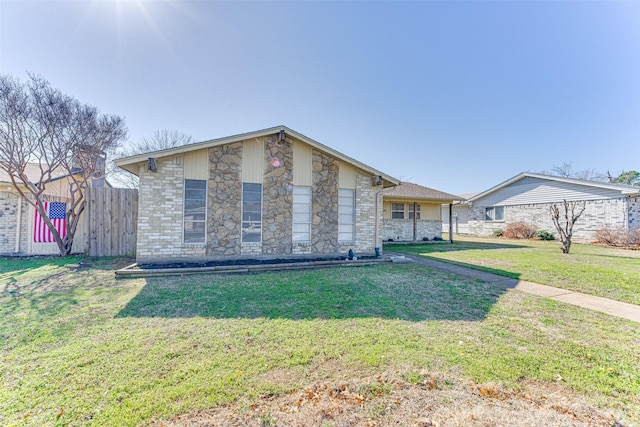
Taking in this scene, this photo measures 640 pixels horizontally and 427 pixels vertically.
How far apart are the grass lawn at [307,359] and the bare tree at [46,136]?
633 centimetres

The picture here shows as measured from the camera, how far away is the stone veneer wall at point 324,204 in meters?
9.45

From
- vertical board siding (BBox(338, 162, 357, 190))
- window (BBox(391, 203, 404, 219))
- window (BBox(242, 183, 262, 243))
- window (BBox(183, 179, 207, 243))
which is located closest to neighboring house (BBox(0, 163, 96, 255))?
window (BBox(183, 179, 207, 243))

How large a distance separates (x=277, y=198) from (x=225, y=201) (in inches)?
66.3

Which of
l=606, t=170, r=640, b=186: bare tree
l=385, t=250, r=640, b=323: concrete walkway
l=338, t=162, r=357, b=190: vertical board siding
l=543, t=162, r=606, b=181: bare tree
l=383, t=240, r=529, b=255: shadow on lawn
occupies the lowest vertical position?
l=385, t=250, r=640, b=323: concrete walkway

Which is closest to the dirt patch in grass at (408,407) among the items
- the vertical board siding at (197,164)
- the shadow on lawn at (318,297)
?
the shadow on lawn at (318,297)

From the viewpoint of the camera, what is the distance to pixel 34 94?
29.7 ft

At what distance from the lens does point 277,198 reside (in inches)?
355

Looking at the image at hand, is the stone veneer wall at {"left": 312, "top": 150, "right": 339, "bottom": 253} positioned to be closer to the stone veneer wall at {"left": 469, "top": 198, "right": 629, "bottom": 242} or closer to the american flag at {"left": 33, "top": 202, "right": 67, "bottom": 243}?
the american flag at {"left": 33, "top": 202, "right": 67, "bottom": 243}

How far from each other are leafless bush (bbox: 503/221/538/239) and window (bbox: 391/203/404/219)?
10114 mm

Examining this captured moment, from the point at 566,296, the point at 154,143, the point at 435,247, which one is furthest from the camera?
the point at 154,143

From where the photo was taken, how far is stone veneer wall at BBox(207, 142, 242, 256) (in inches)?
330

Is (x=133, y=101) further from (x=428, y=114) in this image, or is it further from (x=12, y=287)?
(x=428, y=114)

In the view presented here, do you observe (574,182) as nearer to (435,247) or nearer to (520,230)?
(520,230)

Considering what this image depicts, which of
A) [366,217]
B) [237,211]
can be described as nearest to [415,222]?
[366,217]
